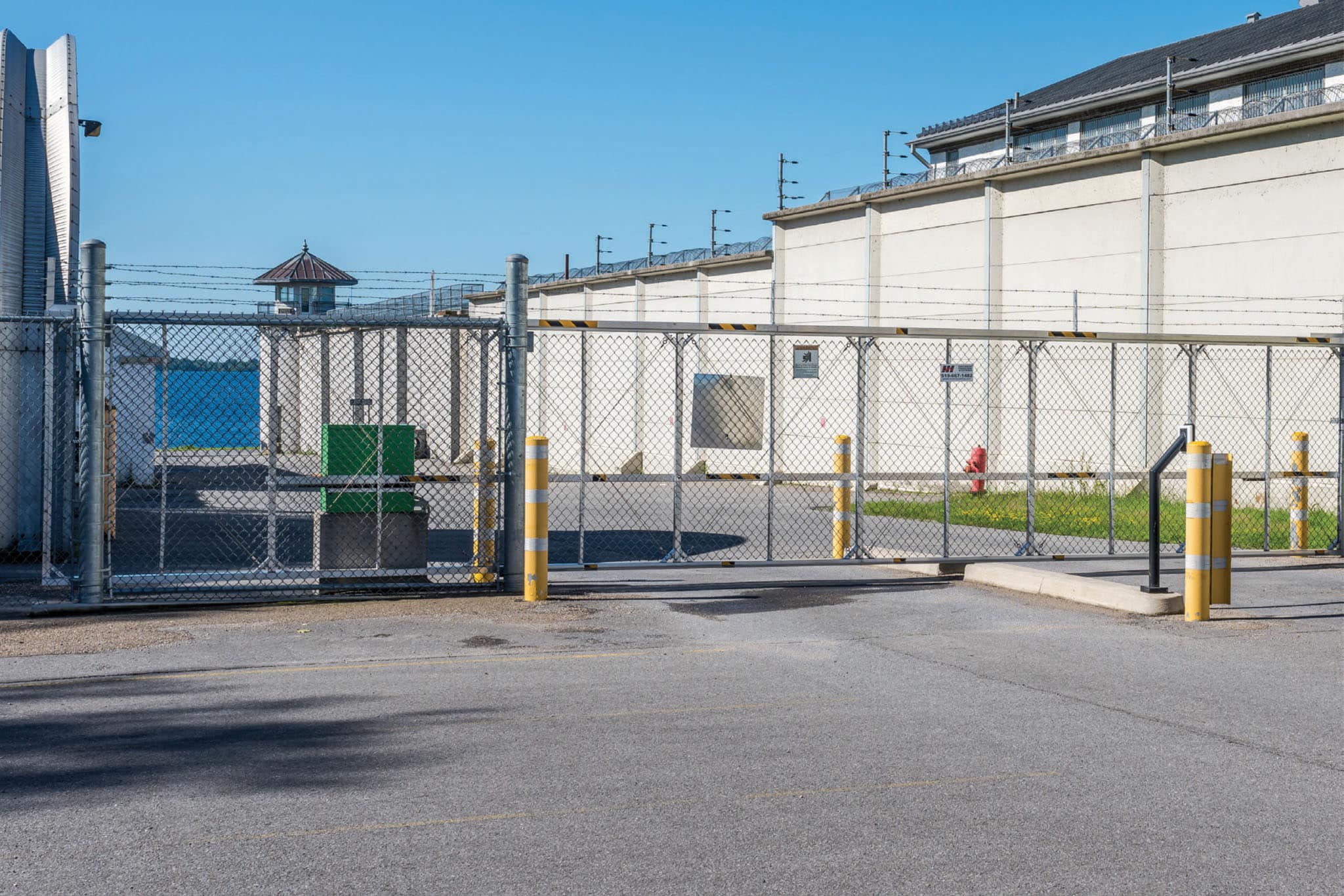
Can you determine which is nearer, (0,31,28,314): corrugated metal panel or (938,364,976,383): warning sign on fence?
(938,364,976,383): warning sign on fence

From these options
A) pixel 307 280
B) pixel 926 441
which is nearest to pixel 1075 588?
pixel 926 441

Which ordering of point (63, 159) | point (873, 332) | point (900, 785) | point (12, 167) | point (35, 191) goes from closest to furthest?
point (900, 785)
point (873, 332)
point (12, 167)
point (63, 159)
point (35, 191)

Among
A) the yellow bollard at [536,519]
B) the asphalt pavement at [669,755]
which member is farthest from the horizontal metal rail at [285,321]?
the asphalt pavement at [669,755]

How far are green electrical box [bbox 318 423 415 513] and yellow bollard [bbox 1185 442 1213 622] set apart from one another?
20.6ft

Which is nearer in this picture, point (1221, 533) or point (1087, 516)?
point (1221, 533)

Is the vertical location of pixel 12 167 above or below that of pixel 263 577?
above

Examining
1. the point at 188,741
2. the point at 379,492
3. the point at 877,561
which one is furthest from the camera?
the point at 877,561

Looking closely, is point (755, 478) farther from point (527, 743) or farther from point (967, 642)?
point (527, 743)

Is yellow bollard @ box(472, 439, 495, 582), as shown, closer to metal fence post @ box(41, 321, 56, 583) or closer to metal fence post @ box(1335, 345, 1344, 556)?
metal fence post @ box(41, 321, 56, 583)

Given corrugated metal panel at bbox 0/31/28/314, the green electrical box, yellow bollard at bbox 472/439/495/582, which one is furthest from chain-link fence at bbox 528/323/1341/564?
corrugated metal panel at bbox 0/31/28/314

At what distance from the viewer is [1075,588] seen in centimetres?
1147

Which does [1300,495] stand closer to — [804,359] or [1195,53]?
[804,359]

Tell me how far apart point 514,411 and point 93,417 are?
3.31 metres

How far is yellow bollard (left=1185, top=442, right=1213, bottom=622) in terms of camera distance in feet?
33.8
